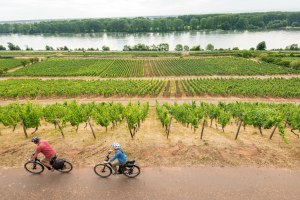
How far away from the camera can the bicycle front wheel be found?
440 inches

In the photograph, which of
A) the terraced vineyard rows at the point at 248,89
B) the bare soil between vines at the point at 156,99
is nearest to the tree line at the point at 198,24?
the terraced vineyard rows at the point at 248,89

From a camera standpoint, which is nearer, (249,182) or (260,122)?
(249,182)

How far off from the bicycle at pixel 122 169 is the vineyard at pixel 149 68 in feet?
176

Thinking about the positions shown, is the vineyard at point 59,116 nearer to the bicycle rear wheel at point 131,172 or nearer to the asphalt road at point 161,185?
the bicycle rear wheel at point 131,172

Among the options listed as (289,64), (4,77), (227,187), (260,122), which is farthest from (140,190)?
(289,64)

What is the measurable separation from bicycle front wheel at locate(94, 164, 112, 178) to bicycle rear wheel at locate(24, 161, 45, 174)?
8.91 feet

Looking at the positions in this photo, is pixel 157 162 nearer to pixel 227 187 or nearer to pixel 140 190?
pixel 140 190

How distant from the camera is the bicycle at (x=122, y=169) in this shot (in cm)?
1087

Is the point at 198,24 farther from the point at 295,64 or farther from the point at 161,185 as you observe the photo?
the point at 161,185

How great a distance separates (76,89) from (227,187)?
127 ft

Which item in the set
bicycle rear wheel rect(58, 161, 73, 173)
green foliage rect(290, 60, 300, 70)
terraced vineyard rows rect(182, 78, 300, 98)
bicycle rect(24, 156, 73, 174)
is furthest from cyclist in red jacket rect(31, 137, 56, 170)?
green foliage rect(290, 60, 300, 70)

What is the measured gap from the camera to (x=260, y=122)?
1800 cm

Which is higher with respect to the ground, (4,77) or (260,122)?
(260,122)

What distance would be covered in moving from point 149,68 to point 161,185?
64.6m
